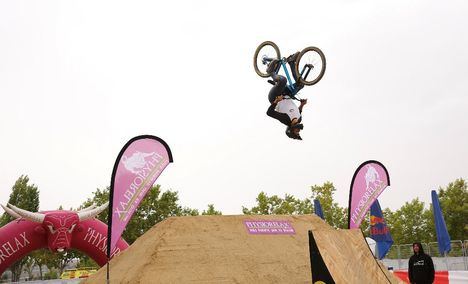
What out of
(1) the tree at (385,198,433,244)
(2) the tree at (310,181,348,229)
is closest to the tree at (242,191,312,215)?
(2) the tree at (310,181,348,229)

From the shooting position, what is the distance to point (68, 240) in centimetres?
1389

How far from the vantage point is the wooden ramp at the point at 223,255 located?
10168 mm

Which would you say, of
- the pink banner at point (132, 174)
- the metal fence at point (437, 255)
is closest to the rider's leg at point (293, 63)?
the pink banner at point (132, 174)

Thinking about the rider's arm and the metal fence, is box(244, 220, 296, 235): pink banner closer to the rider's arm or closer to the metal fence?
the rider's arm

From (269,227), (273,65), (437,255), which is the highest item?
(273,65)

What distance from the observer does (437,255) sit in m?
27.9

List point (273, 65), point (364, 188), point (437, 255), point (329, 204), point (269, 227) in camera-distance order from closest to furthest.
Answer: point (269, 227), point (273, 65), point (364, 188), point (437, 255), point (329, 204)

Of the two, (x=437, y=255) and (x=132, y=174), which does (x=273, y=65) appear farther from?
(x=437, y=255)

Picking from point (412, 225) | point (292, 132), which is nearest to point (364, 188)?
point (292, 132)

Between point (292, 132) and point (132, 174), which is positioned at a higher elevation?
point (292, 132)

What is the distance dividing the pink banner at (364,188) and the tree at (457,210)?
40.0m

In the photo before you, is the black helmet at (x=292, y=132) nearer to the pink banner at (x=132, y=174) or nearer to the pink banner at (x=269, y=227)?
the pink banner at (x=269, y=227)

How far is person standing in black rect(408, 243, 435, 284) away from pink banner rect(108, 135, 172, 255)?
236 inches

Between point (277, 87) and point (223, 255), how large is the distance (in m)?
5.67
